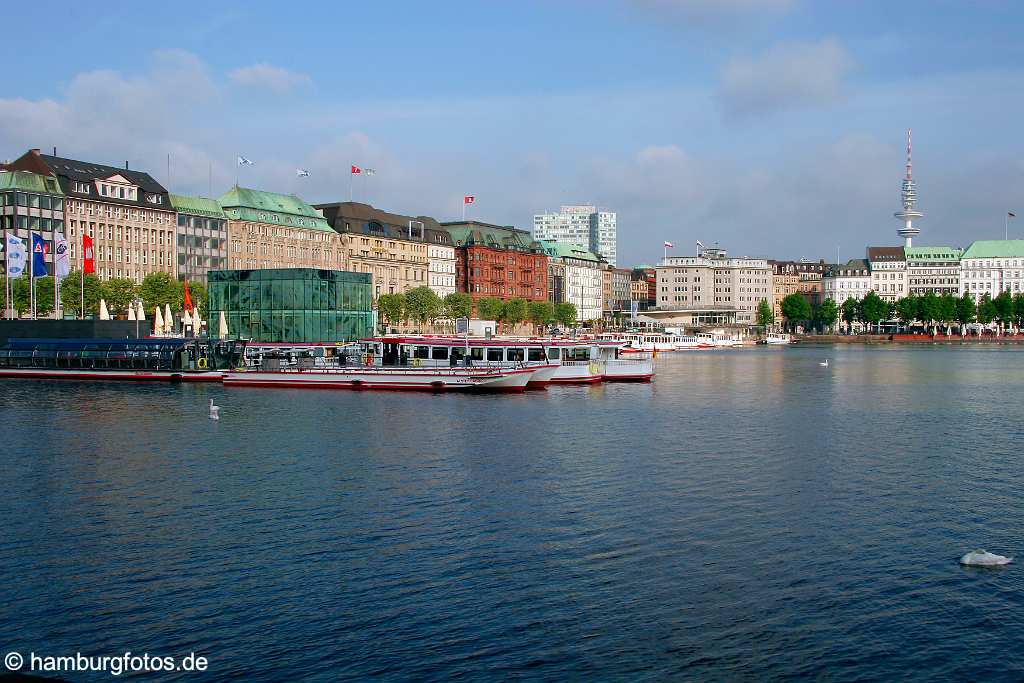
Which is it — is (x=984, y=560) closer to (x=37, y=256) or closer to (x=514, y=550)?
(x=514, y=550)

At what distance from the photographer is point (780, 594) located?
26516 millimetres

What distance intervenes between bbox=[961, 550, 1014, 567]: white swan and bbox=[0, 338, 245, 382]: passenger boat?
81247mm

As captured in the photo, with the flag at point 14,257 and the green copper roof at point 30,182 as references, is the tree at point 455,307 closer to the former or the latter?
the green copper roof at point 30,182

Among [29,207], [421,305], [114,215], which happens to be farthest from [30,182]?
[421,305]

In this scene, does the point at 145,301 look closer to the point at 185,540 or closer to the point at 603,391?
the point at 603,391

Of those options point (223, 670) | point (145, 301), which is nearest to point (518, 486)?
point (223, 670)

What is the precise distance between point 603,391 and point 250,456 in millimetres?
47937

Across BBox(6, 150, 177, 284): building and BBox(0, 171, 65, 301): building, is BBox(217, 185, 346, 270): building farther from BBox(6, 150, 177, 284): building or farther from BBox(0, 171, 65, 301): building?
BBox(0, 171, 65, 301): building

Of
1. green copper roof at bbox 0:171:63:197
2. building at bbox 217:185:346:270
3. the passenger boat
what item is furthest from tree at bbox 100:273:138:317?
building at bbox 217:185:346:270

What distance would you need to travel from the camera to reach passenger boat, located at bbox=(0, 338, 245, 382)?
325 feet

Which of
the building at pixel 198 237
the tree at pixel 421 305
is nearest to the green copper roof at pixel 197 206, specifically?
the building at pixel 198 237

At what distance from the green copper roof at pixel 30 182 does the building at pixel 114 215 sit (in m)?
1.35

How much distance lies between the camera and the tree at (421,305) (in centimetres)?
17100

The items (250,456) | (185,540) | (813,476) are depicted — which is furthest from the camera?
(250,456)
